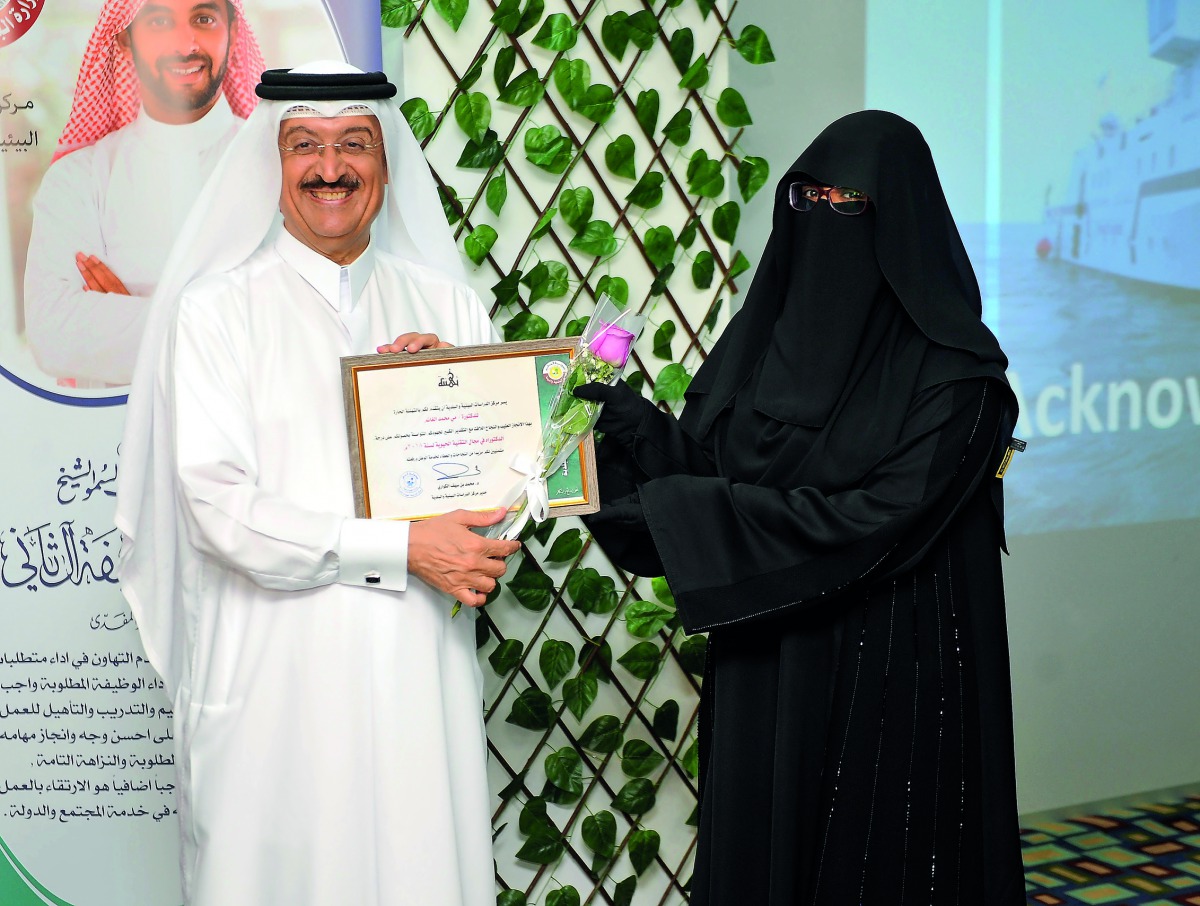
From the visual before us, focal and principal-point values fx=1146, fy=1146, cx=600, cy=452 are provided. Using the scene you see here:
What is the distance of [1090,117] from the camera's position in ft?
10.2

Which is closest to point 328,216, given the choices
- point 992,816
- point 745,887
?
point 745,887

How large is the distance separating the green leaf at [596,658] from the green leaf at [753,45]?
125cm

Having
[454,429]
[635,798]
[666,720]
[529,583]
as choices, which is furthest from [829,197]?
[635,798]

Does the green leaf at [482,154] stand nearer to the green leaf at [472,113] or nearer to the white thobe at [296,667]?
the green leaf at [472,113]

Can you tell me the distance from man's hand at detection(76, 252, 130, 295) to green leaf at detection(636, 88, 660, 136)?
105 centimetres

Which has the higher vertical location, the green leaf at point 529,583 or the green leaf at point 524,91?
the green leaf at point 524,91

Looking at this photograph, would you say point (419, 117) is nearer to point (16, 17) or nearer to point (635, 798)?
point (16, 17)

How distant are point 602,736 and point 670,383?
0.74 metres

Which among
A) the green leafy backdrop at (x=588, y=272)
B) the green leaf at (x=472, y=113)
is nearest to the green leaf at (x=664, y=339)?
the green leafy backdrop at (x=588, y=272)

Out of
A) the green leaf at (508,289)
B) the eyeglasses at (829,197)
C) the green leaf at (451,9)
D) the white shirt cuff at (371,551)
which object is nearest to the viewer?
the white shirt cuff at (371,551)

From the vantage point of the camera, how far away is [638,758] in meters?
2.42

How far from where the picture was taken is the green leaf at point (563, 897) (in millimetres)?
2350
